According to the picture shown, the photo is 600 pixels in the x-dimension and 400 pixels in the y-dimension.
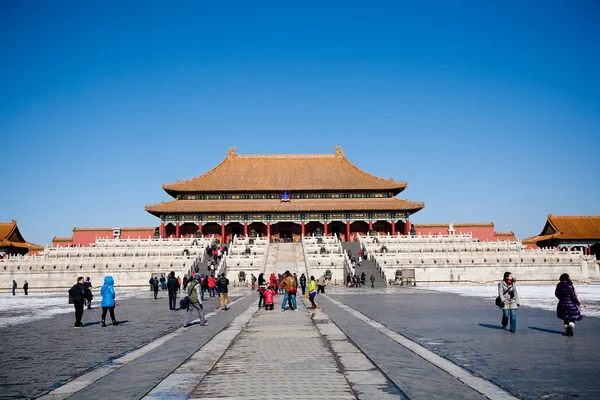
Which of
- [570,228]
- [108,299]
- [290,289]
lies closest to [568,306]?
[290,289]

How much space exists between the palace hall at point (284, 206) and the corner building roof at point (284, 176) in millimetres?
126

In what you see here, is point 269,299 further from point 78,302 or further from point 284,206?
point 284,206

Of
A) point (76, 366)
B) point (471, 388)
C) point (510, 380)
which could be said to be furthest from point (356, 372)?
point (76, 366)

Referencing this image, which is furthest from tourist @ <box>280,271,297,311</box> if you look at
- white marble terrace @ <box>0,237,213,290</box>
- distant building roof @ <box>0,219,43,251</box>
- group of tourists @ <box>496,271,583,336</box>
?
distant building roof @ <box>0,219,43,251</box>

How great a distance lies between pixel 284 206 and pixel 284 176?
748 cm

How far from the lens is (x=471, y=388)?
21.5 feet

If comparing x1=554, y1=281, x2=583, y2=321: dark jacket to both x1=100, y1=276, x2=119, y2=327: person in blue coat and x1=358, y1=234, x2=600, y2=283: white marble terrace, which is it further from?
x1=358, y1=234, x2=600, y2=283: white marble terrace

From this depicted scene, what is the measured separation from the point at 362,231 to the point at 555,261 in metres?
28.4

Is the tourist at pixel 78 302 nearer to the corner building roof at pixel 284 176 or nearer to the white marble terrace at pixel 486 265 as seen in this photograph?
the white marble terrace at pixel 486 265

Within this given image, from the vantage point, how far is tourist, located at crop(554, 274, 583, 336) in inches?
432

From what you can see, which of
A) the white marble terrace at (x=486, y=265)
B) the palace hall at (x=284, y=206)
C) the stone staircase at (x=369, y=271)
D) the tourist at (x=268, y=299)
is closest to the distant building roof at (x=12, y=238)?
the palace hall at (x=284, y=206)

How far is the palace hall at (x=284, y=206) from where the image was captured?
6456 cm

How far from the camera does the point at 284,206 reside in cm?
6544

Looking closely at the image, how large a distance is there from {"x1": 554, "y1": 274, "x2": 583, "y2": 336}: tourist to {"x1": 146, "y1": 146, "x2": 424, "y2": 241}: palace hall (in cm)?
5030
